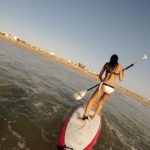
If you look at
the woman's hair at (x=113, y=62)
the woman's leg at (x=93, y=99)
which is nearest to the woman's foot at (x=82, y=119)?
the woman's leg at (x=93, y=99)

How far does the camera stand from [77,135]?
308 inches

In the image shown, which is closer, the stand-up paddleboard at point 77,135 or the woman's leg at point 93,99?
the stand-up paddleboard at point 77,135

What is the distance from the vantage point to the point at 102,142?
10.0 meters

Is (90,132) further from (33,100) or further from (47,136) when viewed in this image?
(33,100)

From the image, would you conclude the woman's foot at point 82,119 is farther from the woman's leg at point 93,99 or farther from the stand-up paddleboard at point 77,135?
the woman's leg at point 93,99

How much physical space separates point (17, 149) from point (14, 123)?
187 cm

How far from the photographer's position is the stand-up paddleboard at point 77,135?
23.7ft

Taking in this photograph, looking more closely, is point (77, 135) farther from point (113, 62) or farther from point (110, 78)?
point (113, 62)

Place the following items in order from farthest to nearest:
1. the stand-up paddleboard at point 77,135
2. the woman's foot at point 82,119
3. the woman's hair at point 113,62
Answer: the woman's foot at point 82,119, the woman's hair at point 113,62, the stand-up paddleboard at point 77,135

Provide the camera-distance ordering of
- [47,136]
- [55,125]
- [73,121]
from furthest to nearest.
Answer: [55,125]
[73,121]
[47,136]

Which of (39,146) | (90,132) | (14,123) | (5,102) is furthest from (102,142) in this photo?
(5,102)

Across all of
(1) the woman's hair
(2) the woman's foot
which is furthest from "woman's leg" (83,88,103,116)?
(1) the woman's hair

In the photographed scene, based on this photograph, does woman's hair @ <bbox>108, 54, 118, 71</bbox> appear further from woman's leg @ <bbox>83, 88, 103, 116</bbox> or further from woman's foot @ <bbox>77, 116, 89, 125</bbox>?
woman's foot @ <bbox>77, 116, 89, 125</bbox>

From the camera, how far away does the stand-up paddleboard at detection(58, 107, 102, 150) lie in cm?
722
